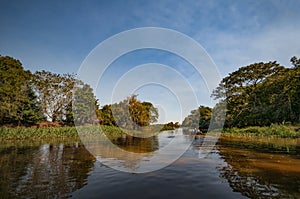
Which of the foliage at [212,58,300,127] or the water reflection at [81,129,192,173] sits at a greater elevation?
the foliage at [212,58,300,127]

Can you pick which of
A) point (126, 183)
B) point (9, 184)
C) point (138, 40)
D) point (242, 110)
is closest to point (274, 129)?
point (242, 110)

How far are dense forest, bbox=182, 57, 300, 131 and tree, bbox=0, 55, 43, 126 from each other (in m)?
38.5

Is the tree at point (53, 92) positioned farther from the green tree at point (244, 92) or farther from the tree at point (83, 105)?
the green tree at point (244, 92)

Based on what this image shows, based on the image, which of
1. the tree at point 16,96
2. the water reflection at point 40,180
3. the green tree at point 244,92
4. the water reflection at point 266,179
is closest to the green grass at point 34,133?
the tree at point 16,96

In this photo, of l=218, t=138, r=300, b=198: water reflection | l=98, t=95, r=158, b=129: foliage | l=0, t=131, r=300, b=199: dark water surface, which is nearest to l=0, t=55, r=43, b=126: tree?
l=98, t=95, r=158, b=129: foliage

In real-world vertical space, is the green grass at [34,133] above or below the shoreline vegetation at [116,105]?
below

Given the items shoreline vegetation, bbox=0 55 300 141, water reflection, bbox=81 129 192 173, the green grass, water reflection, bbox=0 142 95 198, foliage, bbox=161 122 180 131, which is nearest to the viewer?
water reflection, bbox=0 142 95 198

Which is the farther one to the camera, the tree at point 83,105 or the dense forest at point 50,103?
the tree at point 83,105

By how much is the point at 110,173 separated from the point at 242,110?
123 feet

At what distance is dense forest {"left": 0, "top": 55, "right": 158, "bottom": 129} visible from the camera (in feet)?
98.9

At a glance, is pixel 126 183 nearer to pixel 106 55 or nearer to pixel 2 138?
pixel 106 55

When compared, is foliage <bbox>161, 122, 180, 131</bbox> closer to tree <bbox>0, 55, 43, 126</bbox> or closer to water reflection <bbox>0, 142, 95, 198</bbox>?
tree <bbox>0, 55, 43, 126</bbox>

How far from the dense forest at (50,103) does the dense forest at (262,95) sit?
907 inches

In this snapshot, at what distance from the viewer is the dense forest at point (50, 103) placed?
1187 inches
